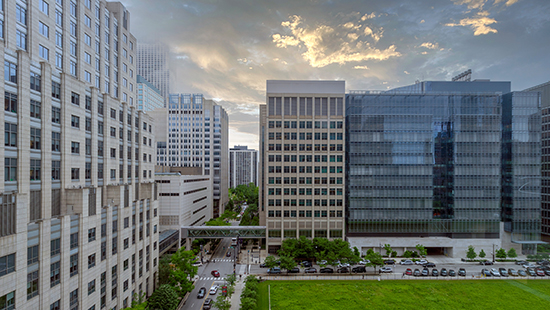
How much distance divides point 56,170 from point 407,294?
54.9 m

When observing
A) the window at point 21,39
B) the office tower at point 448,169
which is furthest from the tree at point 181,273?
the office tower at point 448,169

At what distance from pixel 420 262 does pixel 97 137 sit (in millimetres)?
70670

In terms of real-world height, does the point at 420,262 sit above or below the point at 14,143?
below

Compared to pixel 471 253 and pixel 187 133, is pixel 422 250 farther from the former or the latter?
pixel 187 133

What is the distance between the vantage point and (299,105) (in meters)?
63.9

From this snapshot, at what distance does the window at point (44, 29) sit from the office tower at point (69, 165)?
117 mm

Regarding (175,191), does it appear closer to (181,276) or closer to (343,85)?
(181,276)

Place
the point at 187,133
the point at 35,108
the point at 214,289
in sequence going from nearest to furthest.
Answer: the point at 35,108
the point at 214,289
the point at 187,133

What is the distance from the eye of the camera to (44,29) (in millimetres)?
27562

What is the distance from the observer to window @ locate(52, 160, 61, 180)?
2580 centimetres

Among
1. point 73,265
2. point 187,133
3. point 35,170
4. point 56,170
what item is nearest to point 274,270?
point 73,265

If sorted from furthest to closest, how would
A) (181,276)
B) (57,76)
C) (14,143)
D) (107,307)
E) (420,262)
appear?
(420,262), (181,276), (107,307), (57,76), (14,143)

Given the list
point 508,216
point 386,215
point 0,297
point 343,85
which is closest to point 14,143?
point 0,297

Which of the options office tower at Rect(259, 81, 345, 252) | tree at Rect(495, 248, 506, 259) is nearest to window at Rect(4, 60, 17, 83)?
office tower at Rect(259, 81, 345, 252)
